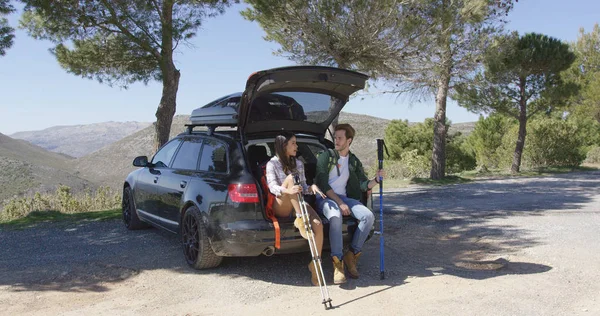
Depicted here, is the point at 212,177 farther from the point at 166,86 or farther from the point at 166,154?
the point at 166,86

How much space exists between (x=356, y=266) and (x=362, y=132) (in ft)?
99.7

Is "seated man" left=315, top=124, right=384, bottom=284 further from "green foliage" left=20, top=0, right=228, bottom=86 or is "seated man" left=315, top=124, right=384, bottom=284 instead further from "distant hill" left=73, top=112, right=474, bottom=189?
"distant hill" left=73, top=112, right=474, bottom=189

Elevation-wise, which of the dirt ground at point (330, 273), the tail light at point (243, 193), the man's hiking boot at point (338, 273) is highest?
the tail light at point (243, 193)

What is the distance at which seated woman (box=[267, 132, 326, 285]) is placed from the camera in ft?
16.5

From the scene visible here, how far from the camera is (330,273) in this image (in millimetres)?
5527

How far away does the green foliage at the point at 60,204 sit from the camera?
11438 millimetres

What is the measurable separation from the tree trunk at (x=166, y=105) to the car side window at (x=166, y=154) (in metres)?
3.79

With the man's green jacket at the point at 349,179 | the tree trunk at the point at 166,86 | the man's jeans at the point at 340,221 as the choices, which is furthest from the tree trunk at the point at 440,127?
the man's jeans at the point at 340,221

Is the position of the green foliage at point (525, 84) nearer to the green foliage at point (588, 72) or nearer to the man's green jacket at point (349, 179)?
the green foliage at point (588, 72)

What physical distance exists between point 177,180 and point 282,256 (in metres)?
1.52

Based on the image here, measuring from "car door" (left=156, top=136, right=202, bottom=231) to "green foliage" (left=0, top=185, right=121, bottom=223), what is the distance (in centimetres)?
582

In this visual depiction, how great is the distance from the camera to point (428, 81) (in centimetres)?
1641

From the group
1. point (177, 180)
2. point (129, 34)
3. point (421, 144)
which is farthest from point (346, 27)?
point (421, 144)

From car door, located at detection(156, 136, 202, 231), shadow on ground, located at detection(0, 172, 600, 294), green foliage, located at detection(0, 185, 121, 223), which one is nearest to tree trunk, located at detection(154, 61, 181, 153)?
green foliage, located at detection(0, 185, 121, 223)
